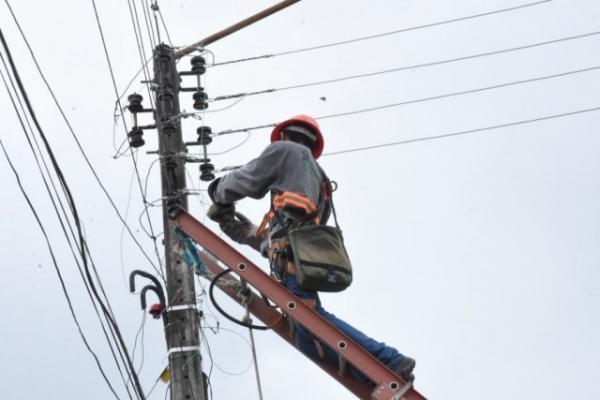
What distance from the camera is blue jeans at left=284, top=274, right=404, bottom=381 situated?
21.6ft

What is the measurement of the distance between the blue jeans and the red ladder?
62mm

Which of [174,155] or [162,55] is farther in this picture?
[162,55]

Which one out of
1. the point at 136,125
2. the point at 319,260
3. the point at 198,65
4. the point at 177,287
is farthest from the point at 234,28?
the point at 319,260

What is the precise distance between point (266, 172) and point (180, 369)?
5.88 ft

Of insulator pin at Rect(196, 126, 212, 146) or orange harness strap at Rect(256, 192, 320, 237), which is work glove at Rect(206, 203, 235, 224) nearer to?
orange harness strap at Rect(256, 192, 320, 237)

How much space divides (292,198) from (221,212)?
0.71m

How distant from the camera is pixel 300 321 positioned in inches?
262

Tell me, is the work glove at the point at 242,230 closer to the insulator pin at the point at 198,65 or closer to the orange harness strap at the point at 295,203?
the orange harness strap at the point at 295,203

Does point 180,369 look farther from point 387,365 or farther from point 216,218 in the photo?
point 387,365

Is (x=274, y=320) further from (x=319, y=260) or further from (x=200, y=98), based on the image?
(x=200, y=98)

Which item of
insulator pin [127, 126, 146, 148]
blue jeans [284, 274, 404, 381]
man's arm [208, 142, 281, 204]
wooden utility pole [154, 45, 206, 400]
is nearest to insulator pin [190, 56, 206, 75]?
insulator pin [127, 126, 146, 148]

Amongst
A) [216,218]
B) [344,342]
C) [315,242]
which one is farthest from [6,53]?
[344,342]

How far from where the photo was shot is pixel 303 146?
23.0 ft

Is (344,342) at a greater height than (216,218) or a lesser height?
lesser
